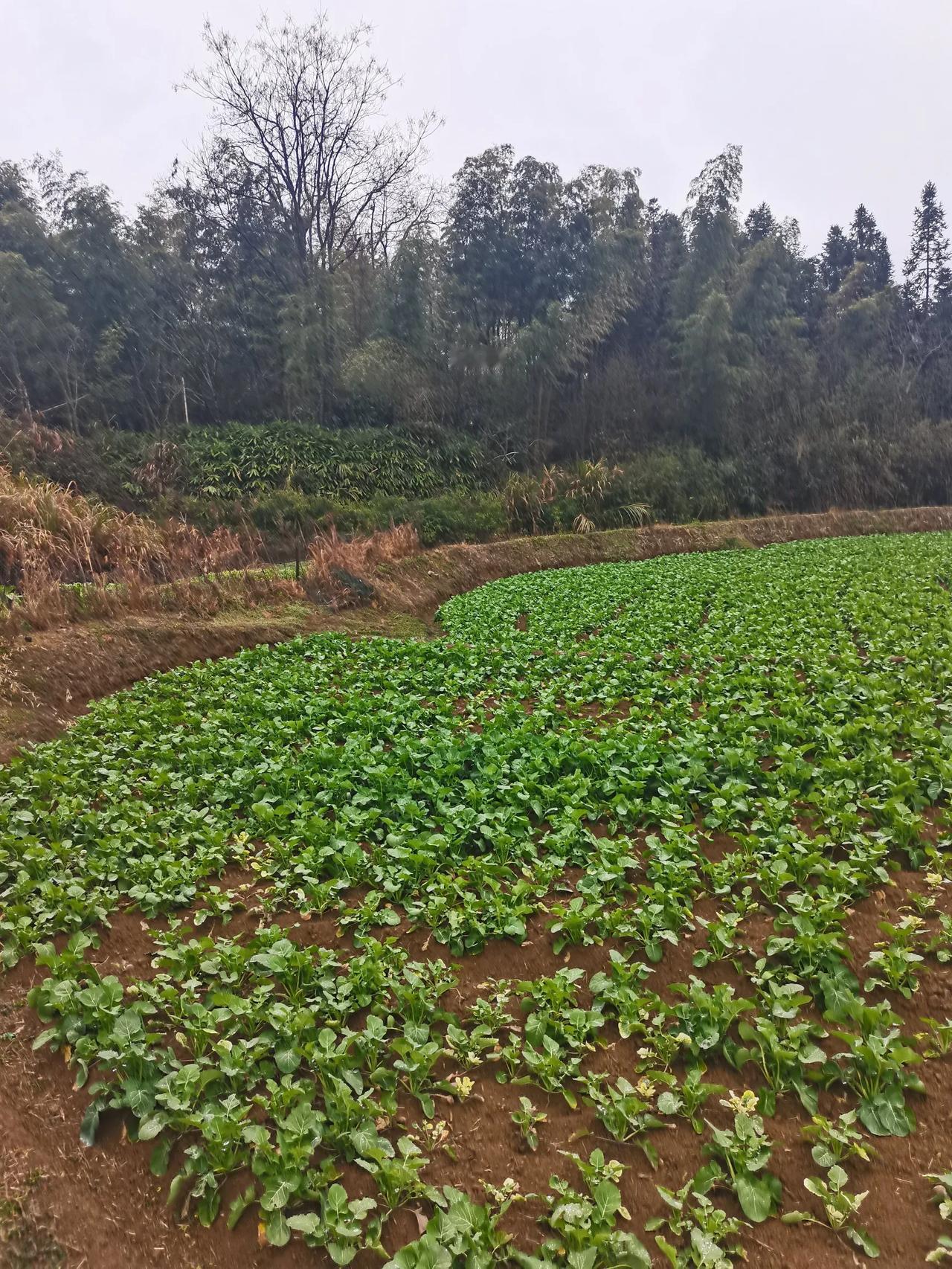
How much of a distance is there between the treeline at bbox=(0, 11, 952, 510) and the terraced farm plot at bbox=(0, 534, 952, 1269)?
805 inches

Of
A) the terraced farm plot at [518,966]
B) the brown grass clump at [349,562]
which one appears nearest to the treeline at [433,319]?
the brown grass clump at [349,562]

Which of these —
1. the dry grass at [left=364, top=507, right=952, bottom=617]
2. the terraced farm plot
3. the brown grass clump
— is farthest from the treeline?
the terraced farm plot

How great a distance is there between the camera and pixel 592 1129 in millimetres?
2439

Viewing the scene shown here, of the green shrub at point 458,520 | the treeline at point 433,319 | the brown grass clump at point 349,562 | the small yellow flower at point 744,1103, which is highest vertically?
the treeline at point 433,319

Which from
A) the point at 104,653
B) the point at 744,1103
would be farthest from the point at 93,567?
the point at 744,1103

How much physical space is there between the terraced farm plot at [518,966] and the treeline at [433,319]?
20.5 meters

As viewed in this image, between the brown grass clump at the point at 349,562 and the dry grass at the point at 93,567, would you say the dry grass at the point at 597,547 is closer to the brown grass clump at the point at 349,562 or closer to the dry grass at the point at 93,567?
the brown grass clump at the point at 349,562

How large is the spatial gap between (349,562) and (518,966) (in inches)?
400

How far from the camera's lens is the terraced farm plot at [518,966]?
2176mm

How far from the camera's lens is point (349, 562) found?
41.5ft

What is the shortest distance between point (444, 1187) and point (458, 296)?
87.4 feet

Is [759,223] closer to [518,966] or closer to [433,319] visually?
[433,319]


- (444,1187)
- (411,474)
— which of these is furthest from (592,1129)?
(411,474)

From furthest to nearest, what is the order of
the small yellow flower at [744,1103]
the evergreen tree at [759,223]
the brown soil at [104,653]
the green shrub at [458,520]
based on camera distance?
the evergreen tree at [759,223] → the green shrub at [458,520] → the brown soil at [104,653] → the small yellow flower at [744,1103]
